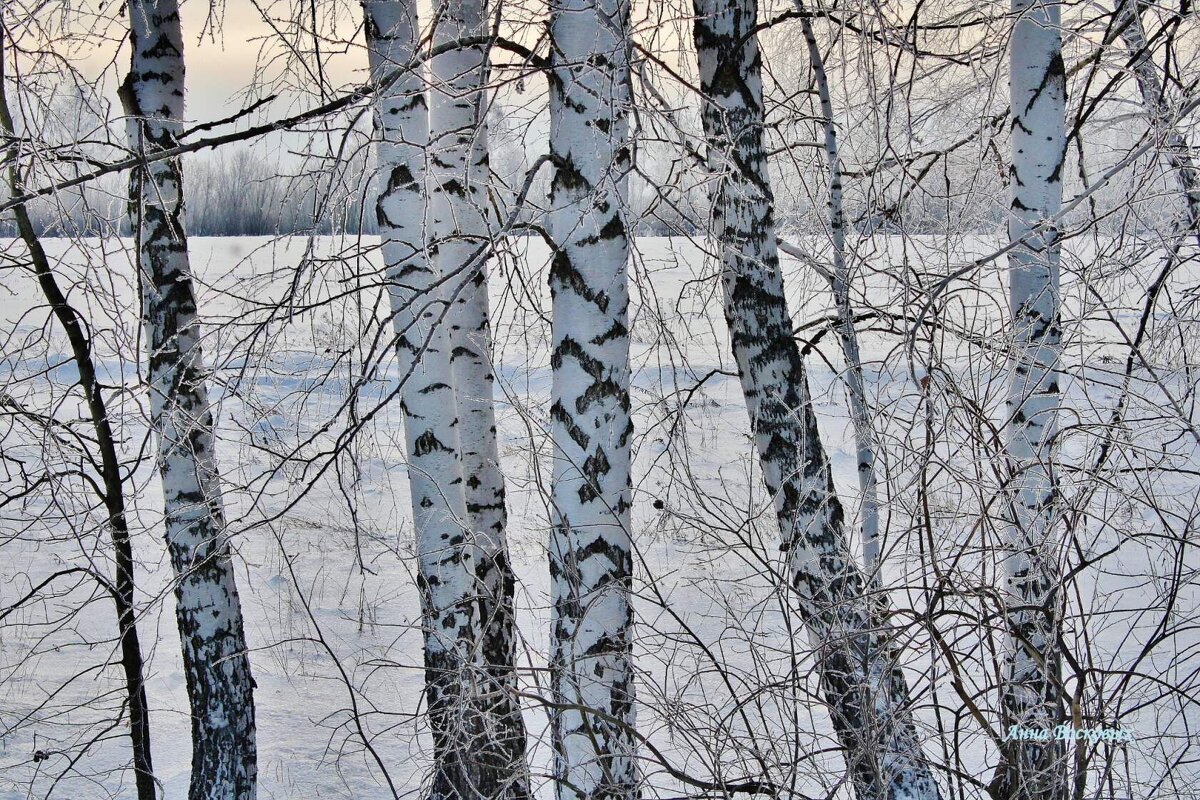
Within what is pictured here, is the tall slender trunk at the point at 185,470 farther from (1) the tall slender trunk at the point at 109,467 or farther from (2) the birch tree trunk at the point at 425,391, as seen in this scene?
(2) the birch tree trunk at the point at 425,391

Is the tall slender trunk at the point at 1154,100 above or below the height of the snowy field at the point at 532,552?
above

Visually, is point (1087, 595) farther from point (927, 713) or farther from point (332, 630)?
point (332, 630)

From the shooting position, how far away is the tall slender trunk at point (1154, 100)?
337 cm

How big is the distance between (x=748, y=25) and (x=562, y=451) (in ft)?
6.44

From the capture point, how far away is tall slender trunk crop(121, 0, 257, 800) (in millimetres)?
3961

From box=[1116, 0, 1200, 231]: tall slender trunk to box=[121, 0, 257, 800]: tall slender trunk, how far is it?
386 cm

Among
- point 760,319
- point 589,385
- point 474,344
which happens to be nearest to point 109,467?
point 474,344

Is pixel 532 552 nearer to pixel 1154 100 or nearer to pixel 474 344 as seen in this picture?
pixel 474 344

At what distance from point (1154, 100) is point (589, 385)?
273 cm

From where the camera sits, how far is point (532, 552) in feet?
27.1

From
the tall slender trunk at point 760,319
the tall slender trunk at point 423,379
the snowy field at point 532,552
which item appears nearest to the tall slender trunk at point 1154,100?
the snowy field at point 532,552

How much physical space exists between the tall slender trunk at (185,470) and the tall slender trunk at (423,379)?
3.08 ft

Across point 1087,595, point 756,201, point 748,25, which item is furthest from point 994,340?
point 1087,595

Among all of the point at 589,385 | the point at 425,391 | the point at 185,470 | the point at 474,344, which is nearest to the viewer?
the point at 589,385
